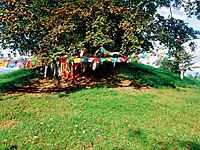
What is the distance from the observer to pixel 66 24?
992 centimetres

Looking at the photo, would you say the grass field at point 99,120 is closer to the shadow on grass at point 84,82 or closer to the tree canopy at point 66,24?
the shadow on grass at point 84,82

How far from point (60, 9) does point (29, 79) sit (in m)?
5.88

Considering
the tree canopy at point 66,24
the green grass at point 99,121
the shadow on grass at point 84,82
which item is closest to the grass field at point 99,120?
the green grass at point 99,121

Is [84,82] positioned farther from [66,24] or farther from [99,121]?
[99,121]

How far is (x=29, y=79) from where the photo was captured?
13.9 m

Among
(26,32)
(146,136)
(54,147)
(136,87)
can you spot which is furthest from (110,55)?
(54,147)

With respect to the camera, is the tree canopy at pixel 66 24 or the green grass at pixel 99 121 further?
the tree canopy at pixel 66 24

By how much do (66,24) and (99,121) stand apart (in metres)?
5.01

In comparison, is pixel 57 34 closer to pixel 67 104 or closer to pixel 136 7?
pixel 67 104

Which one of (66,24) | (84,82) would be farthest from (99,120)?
(84,82)

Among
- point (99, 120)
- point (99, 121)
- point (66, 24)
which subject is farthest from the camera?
point (66, 24)

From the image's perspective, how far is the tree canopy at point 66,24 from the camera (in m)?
9.55

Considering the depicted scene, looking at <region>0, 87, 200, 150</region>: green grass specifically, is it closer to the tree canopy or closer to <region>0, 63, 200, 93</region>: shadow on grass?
<region>0, 63, 200, 93</region>: shadow on grass

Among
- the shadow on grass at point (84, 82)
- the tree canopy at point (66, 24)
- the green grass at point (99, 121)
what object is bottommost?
the green grass at point (99, 121)
